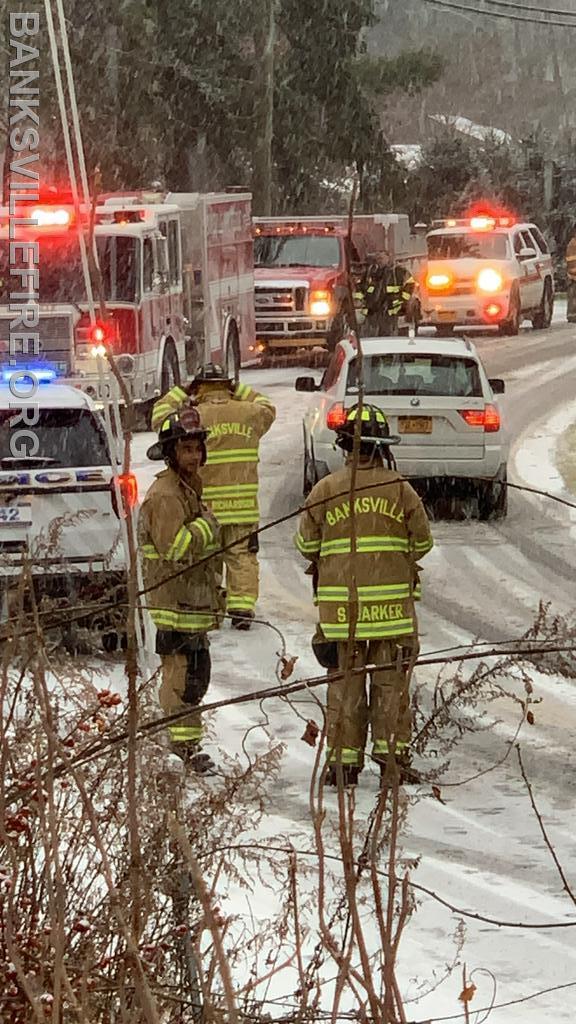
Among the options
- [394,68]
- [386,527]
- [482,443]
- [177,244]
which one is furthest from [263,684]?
[394,68]

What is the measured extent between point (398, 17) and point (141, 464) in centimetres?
8732

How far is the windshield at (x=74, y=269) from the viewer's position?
20156mm

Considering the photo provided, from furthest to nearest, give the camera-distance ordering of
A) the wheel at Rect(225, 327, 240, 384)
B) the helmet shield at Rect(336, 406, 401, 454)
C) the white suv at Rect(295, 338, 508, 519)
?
the wheel at Rect(225, 327, 240, 384) < the white suv at Rect(295, 338, 508, 519) < the helmet shield at Rect(336, 406, 401, 454)

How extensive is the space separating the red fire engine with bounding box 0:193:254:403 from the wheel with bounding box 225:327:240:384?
6cm

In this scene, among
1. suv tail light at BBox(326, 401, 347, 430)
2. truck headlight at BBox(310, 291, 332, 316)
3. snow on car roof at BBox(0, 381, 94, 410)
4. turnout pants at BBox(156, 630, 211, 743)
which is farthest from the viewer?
truck headlight at BBox(310, 291, 332, 316)

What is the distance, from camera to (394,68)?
150 ft

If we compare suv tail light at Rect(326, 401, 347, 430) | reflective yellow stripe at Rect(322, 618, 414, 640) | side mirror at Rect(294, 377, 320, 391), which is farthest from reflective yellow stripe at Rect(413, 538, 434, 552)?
side mirror at Rect(294, 377, 320, 391)

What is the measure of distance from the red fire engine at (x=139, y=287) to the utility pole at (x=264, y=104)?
15601mm

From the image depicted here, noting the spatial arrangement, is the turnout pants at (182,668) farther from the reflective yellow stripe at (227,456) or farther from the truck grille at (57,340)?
the truck grille at (57,340)

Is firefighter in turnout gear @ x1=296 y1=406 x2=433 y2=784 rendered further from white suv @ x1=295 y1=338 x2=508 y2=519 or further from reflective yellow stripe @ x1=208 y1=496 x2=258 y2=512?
white suv @ x1=295 y1=338 x2=508 y2=519

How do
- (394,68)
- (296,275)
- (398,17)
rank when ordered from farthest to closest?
(398,17), (394,68), (296,275)

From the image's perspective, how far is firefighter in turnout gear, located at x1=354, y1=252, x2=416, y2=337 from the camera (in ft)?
85.9

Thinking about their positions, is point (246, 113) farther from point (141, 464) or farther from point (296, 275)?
point (141, 464)

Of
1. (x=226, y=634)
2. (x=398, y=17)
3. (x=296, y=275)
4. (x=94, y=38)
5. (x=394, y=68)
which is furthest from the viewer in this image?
(x=398, y=17)
